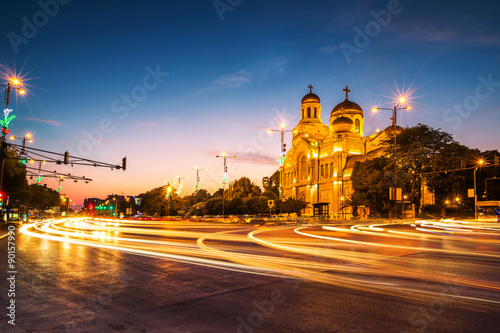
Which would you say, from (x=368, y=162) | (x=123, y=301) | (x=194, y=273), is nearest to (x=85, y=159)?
(x=194, y=273)

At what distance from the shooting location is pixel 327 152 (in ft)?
278

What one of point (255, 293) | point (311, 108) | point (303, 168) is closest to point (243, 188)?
point (303, 168)

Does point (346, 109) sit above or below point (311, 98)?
below

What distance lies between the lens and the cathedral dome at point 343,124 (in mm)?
83312

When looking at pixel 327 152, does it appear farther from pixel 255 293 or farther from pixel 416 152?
pixel 255 293

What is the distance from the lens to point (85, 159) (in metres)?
27.7

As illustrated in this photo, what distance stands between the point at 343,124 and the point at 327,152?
7.97m

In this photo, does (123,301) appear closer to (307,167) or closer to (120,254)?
(120,254)

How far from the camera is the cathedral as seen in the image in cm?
7900

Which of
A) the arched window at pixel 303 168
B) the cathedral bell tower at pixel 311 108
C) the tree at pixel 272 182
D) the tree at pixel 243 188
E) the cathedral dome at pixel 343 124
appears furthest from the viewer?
the tree at pixel 272 182

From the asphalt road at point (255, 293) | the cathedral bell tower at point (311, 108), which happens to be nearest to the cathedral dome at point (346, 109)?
the cathedral bell tower at point (311, 108)

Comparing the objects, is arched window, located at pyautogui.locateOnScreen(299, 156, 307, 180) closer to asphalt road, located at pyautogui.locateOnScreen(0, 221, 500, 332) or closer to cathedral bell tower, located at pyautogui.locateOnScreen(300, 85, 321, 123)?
cathedral bell tower, located at pyautogui.locateOnScreen(300, 85, 321, 123)

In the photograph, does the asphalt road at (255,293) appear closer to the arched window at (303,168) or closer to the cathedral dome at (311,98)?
the arched window at (303,168)

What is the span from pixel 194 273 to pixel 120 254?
5.07 m
